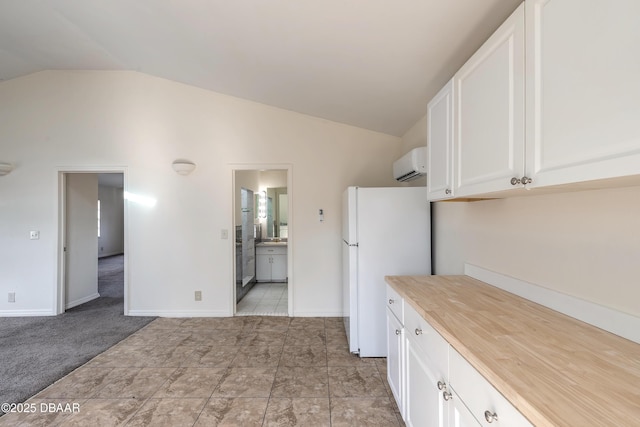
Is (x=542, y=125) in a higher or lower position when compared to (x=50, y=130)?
lower

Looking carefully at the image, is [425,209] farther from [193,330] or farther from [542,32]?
[193,330]

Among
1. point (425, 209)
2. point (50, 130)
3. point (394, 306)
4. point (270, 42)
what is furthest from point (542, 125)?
point (50, 130)

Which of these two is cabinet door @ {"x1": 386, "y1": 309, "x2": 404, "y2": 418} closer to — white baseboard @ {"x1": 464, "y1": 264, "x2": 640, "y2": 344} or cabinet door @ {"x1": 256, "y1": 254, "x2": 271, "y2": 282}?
white baseboard @ {"x1": 464, "y1": 264, "x2": 640, "y2": 344}

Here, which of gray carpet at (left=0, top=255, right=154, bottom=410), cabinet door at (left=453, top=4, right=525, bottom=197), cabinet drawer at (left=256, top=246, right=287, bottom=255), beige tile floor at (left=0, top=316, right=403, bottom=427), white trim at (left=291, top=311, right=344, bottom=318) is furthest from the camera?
cabinet drawer at (left=256, top=246, right=287, bottom=255)

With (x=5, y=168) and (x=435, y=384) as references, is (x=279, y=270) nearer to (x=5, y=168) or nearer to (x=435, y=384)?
(x=5, y=168)

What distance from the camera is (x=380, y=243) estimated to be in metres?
2.55

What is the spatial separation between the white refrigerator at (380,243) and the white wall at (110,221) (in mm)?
9398

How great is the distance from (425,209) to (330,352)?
63.0 inches

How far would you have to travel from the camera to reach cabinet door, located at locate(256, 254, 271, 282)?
5402 mm

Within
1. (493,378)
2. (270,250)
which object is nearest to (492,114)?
(493,378)

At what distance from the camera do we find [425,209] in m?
2.54

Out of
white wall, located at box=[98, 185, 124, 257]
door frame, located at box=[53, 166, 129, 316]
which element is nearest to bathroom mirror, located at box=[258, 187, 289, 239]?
door frame, located at box=[53, 166, 129, 316]

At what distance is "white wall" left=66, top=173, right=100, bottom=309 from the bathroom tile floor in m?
2.34

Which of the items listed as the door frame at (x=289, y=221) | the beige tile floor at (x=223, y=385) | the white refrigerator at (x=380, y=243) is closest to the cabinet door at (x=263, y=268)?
the door frame at (x=289, y=221)
